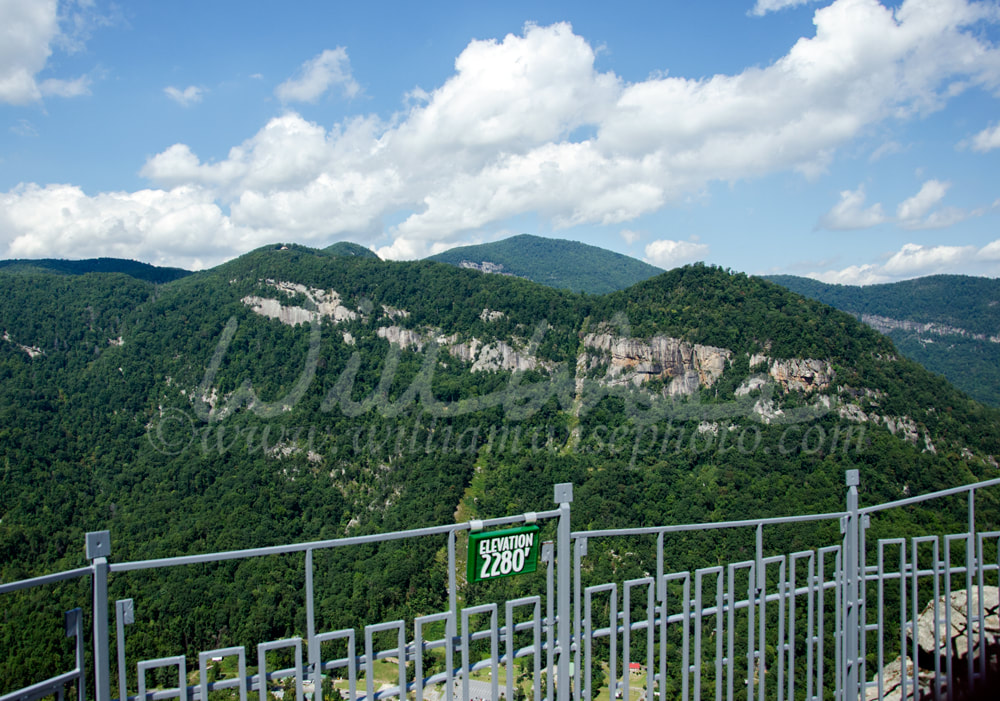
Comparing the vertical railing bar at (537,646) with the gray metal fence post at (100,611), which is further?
the vertical railing bar at (537,646)

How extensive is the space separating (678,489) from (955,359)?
92.0m

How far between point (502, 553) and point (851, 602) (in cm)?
274

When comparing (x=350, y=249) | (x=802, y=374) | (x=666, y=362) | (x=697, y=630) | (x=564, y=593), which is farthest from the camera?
(x=350, y=249)

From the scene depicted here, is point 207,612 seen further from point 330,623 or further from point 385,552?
point 385,552

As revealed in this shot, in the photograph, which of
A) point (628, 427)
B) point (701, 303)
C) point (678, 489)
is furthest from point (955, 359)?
point (678, 489)

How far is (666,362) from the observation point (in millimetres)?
67812

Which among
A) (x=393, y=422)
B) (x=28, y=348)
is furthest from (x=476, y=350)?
(x=28, y=348)

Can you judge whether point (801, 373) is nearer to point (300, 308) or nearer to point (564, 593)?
point (564, 593)

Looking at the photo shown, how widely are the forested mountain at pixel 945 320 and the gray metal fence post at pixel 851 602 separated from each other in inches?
4126

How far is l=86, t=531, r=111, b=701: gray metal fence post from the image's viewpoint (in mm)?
2736

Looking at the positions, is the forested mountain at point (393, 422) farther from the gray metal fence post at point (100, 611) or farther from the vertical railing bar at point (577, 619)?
the vertical railing bar at point (577, 619)

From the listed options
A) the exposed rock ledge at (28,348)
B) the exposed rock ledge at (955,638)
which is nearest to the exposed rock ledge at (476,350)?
the exposed rock ledge at (28,348)

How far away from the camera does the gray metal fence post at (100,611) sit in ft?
8.98

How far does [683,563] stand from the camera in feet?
109
